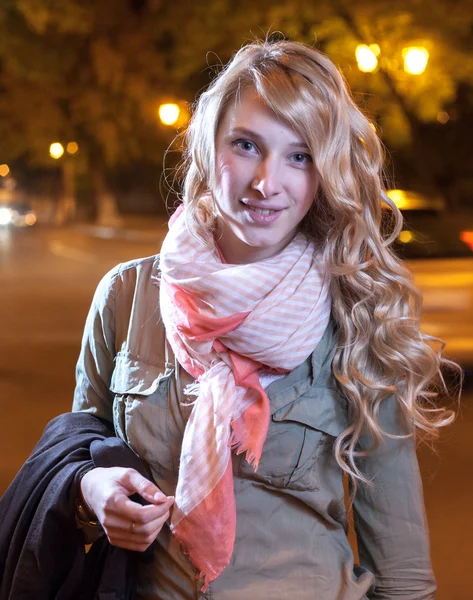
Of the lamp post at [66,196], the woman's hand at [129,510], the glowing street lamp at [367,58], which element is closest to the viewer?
the woman's hand at [129,510]

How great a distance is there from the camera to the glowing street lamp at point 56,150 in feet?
148

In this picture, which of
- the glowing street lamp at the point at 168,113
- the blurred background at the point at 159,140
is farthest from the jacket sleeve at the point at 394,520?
the glowing street lamp at the point at 168,113

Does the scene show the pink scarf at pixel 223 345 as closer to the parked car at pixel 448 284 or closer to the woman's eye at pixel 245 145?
the woman's eye at pixel 245 145

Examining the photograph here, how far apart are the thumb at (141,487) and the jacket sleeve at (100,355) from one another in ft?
1.39

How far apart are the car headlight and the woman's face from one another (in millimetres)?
50786

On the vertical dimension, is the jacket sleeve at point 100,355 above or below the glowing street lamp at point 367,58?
below

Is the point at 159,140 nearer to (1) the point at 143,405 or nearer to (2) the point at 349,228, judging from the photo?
(2) the point at 349,228

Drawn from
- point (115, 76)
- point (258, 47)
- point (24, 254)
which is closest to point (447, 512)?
point (258, 47)

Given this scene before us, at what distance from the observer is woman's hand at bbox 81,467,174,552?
204 cm

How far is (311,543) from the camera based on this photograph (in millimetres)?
2234

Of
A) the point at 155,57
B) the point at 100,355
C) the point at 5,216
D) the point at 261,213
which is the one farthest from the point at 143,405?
the point at 5,216

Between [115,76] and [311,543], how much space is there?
3600 cm

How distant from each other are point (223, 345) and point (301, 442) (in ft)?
0.96

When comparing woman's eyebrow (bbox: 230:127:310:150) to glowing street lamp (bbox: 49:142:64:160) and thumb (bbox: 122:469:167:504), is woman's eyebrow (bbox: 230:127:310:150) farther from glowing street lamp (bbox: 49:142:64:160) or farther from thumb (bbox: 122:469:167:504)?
glowing street lamp (bbox: 49:142:64:160)
